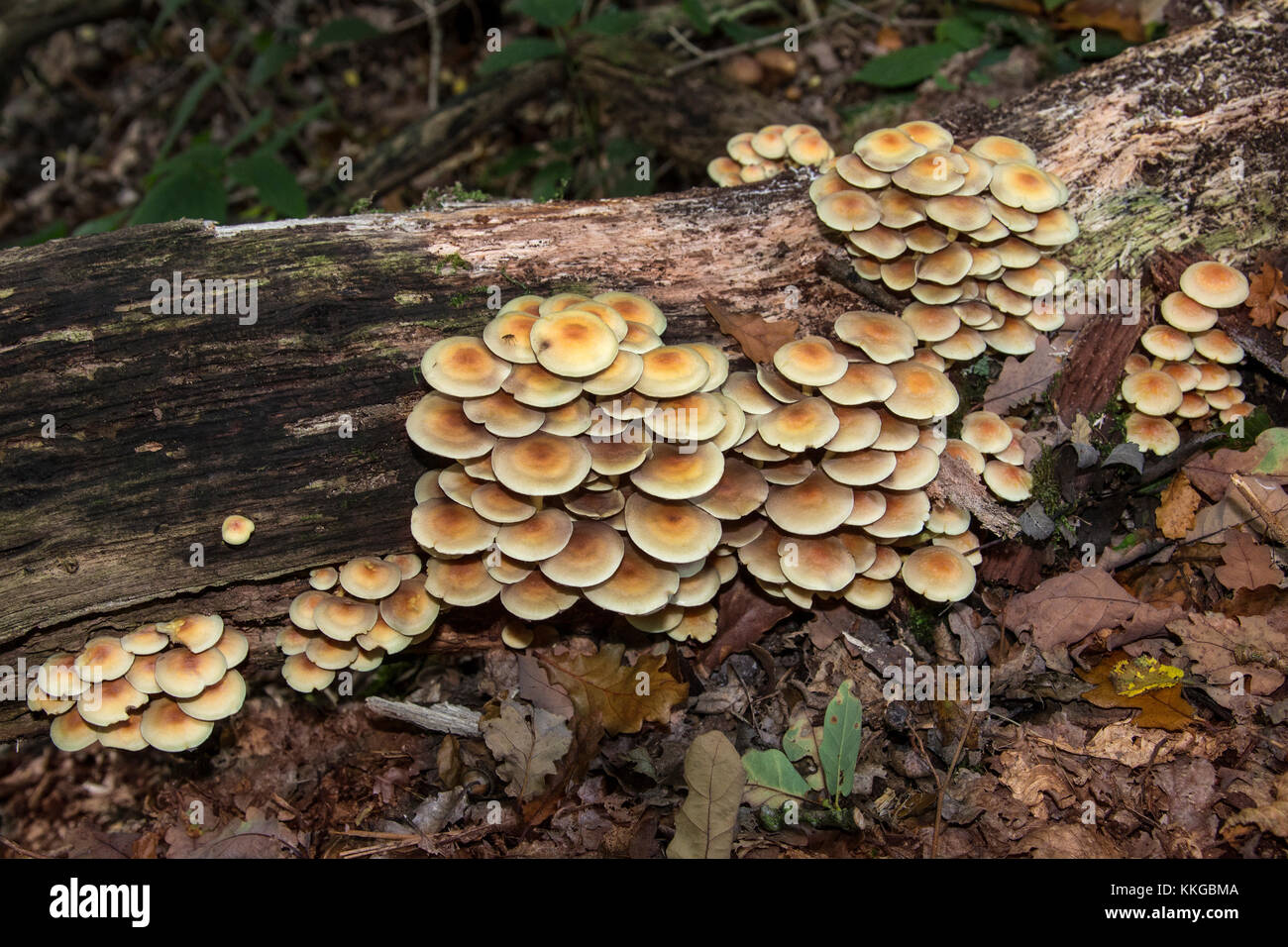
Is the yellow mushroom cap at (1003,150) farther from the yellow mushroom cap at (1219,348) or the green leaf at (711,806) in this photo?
the green leaf at (711,806)

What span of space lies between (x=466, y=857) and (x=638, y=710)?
113 cm

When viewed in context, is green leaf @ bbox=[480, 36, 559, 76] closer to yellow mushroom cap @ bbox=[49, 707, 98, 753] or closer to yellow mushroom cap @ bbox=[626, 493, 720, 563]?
yellow mushroom cap @ bbox=[626, 493, 720, 563]

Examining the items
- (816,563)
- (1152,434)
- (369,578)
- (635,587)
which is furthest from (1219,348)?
(369,578)

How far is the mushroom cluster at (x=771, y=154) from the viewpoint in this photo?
5.69m

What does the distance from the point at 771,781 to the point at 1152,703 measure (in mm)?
1966

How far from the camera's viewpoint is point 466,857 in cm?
421

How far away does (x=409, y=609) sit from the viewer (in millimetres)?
4203

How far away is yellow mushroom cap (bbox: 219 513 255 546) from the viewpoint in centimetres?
407

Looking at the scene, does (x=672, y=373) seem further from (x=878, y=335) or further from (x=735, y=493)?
(x=878, y=335)

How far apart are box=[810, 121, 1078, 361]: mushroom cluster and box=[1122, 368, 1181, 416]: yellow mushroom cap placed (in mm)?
579

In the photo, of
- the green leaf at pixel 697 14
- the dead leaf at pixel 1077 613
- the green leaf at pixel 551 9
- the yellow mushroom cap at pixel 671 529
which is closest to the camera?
the yellow mushroom cap at pixel 671 529

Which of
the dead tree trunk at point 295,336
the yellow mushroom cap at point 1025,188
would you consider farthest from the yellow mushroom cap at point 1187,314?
the yellow mushroom cap at point 1025,188

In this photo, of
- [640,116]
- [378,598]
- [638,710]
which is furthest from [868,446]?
[640,116]

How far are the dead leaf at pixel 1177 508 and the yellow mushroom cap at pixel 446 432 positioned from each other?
155 inches
